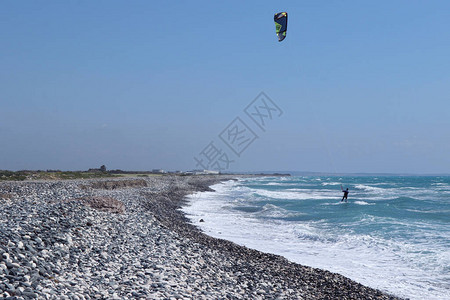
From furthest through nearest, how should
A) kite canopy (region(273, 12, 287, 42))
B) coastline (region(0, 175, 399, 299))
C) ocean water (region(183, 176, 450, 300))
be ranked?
kite canopy (region(273, 12, 287, 42))
ocean water (region(183, 176, 450, 300))
coastline (region(0, 175, 399, 299))

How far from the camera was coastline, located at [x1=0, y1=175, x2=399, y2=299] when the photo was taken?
21.9 feet

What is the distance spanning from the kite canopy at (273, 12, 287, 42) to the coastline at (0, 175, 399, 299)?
37.6 feet

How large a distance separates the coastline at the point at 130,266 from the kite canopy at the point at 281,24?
→ 1146cm

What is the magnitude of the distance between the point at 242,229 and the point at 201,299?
505 inches

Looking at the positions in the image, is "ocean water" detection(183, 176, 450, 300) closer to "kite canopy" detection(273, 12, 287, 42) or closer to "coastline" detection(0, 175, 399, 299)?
"coastline" detection(0, 175, 399, 299)

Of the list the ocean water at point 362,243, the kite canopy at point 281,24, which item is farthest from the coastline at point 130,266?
the kite canopy at point 281,24

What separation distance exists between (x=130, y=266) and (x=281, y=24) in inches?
622

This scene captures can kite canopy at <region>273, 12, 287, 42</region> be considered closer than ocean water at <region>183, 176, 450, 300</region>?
No

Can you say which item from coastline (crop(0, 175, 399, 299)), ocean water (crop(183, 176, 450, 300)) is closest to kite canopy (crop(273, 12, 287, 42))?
ocean water (crop(183, 176, 450, 300))

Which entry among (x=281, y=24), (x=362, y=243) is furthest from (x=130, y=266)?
(x=281, y=24)

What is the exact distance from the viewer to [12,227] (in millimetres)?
9273

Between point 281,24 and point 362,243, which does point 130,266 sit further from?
point 281,24

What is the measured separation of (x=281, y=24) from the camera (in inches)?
797

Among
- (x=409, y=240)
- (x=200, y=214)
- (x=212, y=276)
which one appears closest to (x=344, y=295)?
(x=212, y=276)
